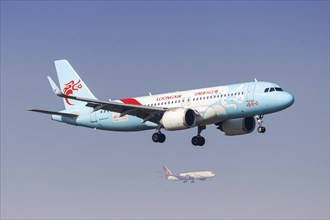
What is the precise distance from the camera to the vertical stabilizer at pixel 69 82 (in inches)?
3593

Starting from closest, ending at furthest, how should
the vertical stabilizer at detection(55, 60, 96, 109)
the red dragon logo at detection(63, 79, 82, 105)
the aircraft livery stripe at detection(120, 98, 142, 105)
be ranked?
the aircraft livery stripe at detection(120, 98, 142, 105)
the vertical stabilizer at detection(55, 60, 96, 109)
the red dragon logo at detection(63, 79, 82, 105)

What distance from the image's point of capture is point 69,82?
92812 millimetres

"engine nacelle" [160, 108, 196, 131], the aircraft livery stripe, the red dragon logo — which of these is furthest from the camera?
the red dragon logo

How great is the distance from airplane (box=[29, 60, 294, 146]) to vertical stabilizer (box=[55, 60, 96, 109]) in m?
2.81

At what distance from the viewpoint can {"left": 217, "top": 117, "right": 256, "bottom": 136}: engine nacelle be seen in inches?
3169

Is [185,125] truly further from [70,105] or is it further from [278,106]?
[70,105]

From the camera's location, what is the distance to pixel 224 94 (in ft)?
250

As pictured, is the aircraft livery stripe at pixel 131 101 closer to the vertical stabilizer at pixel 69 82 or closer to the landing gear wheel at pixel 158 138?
the landing gear wheel at pixel 158 138

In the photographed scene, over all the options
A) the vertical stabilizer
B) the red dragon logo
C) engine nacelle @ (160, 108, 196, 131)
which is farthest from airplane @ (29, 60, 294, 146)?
the red dragon logo

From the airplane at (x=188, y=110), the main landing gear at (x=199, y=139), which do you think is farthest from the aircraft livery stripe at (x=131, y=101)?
the main landing gear at (x=199, y=139)

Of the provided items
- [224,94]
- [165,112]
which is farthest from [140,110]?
[224,94]

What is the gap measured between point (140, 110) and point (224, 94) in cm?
773

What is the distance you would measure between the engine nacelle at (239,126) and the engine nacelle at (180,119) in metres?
4.79

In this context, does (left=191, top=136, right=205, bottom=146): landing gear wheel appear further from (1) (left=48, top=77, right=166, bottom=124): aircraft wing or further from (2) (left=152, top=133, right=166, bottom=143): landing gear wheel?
(1) (left=48, top=77, right=166, bottom=124): aircraft wing
